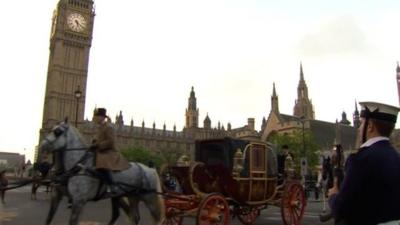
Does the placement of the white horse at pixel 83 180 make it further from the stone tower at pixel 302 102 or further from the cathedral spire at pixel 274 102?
the stone tower at pixel 302 102

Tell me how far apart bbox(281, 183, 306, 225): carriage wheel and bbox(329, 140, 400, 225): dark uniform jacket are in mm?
8611

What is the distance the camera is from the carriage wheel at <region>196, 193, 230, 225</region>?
8883 mm

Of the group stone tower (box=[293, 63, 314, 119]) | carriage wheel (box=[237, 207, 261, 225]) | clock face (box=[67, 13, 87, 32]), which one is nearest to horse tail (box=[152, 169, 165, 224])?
carriage wheel (box=[237, 207, 261, 225])

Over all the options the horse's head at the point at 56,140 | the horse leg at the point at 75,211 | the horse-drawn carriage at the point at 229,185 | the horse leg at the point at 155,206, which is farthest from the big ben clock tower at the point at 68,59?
the horse leg at the point at 75,211

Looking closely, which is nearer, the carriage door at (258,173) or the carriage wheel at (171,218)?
the carriage wheel at (171,218)

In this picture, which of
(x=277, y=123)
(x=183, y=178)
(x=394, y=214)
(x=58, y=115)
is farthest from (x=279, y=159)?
(x=58, y=115)

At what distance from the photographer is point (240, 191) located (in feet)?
34.3

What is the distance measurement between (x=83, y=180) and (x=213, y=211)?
9.92 feet

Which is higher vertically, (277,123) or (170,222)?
(277,123)

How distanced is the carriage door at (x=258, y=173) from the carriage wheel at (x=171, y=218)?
75.0 inches

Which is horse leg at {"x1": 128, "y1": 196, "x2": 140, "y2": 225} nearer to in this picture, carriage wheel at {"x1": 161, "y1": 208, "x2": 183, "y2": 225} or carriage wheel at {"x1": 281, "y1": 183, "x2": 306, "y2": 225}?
carriage wheel at {"x1": 161, "y1": 208, "x2": 183, "y2": 225}

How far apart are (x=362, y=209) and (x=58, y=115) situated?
4036 inches

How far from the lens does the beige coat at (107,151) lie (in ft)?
25.8

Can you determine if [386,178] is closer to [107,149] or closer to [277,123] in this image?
[107,149]
